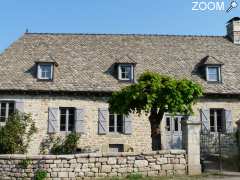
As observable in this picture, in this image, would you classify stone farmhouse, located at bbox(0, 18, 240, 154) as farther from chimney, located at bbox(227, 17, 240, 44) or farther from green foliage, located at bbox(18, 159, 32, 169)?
green foliage, located at bbox(18, 159, 32, 169)

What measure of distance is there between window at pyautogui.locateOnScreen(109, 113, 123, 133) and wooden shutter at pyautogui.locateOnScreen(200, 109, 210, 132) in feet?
14.5

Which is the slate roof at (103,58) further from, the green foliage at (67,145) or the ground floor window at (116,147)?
the ground floor window at (116,147)

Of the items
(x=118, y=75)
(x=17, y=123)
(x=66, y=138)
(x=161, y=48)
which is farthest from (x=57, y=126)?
(x=161, y=48)

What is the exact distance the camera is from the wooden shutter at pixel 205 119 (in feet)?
68.4

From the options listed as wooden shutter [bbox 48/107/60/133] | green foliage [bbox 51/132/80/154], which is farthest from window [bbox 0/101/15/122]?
green foliage [bbox 51/132/80/154]

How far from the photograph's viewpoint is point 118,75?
21.3m

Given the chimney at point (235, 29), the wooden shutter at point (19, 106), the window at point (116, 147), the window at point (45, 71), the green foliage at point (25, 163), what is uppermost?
the chimney at point (235, 29)

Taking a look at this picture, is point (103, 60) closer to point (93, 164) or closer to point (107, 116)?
point (107, 116)

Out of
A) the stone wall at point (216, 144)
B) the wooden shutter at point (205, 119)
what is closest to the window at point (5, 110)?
the stone wall at point (216, 144)

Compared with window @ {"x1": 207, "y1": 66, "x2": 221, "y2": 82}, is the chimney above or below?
above

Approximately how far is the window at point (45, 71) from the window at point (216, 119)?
9.12 metres

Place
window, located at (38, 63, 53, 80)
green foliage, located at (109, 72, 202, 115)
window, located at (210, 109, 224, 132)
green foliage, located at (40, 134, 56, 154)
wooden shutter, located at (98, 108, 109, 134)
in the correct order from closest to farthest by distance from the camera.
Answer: green foliage, located at (109, 72, 202, 115) → green foliage, located at (40, 134, 56, 154) → wooden shutter, located at (98, 108, 109, 134) → window, located at (38, 63, 53, 80) → window, located at (210, 109, 224, 132)

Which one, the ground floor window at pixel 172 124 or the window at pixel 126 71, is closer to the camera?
the ground floor window at pixel 172 124

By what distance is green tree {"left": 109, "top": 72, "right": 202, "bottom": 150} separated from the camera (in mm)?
14781
